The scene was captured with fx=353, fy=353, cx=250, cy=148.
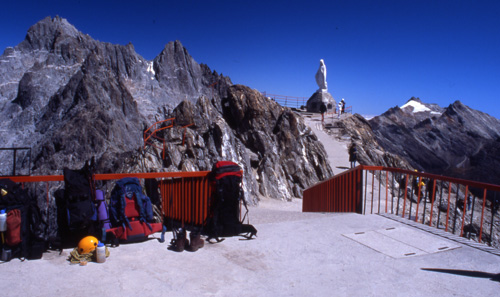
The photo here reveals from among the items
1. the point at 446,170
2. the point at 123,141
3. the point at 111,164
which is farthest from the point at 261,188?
the point at 446,170

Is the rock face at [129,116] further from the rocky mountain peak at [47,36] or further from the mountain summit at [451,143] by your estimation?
the mountain summit at [451,143]

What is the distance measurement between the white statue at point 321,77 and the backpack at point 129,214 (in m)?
33.6

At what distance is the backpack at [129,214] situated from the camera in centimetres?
463

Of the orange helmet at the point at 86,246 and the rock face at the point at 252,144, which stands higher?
→ the rock face at the point at 252,144

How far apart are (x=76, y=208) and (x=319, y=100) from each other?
34.4 m

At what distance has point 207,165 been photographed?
54.8ft

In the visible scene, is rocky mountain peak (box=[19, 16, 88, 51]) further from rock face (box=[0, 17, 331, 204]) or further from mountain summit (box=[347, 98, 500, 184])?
mountain summit (box=[347, 98, 500, 184])

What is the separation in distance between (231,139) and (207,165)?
2.50 m

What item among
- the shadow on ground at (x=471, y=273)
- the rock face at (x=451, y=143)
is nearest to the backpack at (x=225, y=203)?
the shadow on ground at (x=471, y=273)

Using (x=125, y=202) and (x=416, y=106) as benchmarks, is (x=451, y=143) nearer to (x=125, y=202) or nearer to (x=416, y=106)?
(x=416, y=106)

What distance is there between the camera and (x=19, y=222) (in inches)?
155

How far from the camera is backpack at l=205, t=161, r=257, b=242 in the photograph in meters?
5.17

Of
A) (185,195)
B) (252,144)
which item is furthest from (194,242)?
(252,144)

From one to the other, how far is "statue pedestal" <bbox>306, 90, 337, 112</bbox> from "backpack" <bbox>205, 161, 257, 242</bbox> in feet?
108
